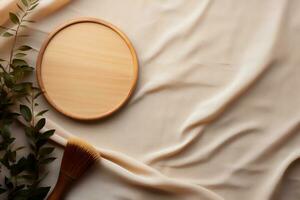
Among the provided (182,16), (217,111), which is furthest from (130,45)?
(217,111)

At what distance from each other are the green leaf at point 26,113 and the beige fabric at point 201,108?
0.19ft

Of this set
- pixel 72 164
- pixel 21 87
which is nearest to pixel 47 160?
pixel 72 164

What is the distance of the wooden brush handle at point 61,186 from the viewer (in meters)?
0.89

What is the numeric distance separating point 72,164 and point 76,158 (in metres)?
0.02

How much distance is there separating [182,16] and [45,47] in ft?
1.18

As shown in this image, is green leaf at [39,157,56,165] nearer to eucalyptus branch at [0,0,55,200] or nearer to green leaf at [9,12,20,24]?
eucalyptus branch at [0,0,55,200]

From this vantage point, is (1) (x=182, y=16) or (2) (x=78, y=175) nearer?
(2) (x=78, y=175)

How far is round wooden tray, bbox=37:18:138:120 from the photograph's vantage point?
3.13 ft

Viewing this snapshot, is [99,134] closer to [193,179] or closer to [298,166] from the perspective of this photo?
[193,179]

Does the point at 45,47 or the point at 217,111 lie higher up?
the point at 217,111

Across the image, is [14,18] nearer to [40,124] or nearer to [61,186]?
[40,124]

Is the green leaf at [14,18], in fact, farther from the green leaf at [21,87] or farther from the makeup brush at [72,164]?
Answer: the makeup brush at [72,164]

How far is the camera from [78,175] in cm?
90

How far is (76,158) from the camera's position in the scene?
898 millimetres
